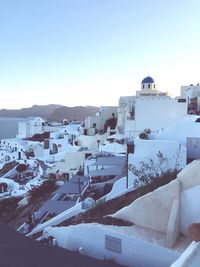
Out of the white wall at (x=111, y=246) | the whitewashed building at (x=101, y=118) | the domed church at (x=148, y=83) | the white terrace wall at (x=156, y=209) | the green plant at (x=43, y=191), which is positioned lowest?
the green plant at (x=43, y=191)

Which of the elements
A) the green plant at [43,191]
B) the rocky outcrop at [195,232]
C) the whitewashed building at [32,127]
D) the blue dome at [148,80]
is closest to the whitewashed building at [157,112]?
the green plant at [43,191]

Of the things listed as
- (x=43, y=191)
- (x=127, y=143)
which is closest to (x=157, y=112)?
(x=43, y=191)

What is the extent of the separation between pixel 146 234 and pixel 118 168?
32.7ft

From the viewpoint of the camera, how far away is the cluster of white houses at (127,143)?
43.3 feet

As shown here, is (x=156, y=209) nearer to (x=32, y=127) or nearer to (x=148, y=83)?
(x=148, y=83)

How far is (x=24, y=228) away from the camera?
12711 mm

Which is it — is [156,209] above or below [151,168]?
below

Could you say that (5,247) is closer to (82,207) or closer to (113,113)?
(82,207)

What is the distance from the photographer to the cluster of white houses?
1321cm

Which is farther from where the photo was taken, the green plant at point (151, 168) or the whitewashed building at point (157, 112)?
the whitewashed building at point (157, 112)

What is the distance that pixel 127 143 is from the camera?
14906 mm

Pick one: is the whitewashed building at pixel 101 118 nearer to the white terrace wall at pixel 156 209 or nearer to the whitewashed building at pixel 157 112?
the whitewashed building at pixel 157 112

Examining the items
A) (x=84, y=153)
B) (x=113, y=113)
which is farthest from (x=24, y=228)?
(x=113, y=113)

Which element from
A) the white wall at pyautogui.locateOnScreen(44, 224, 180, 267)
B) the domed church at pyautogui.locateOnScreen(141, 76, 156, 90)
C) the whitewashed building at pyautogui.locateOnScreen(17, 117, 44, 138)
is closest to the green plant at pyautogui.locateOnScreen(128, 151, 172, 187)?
the white wall at pyautogui.locateOnScreen(44, 224, 180, 267)
